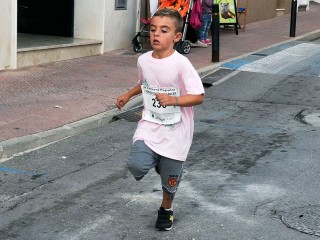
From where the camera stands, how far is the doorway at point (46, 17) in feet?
52.2

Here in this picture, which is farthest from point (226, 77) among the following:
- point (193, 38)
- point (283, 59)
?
point (193, 38)

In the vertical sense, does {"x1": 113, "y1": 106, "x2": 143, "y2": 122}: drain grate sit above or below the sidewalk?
below

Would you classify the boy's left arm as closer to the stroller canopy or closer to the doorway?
the stroller canopy

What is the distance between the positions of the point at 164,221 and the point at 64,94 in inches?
226

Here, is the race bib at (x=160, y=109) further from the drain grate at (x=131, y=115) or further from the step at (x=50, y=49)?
the step at (x=50, y=49)

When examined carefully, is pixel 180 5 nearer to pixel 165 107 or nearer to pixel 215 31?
pixel 215 31

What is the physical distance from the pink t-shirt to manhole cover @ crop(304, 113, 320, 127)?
461 cm

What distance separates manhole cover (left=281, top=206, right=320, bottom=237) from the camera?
5482 mm

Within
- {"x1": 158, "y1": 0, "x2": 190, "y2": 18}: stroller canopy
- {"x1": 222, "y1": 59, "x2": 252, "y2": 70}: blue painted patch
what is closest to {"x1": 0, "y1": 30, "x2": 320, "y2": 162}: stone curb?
{"x1": 222, "y1": 59, "x2": 252, "y2": 70}: blue painted patch

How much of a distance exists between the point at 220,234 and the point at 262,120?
465 cm

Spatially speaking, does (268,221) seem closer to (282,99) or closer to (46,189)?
(46,189)

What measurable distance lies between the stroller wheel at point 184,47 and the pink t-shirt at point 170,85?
1034 cm

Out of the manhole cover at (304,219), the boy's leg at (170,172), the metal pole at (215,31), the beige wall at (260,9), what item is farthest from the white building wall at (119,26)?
the boy's leg at (170,172)

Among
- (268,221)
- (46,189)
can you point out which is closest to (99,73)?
(46,189)
